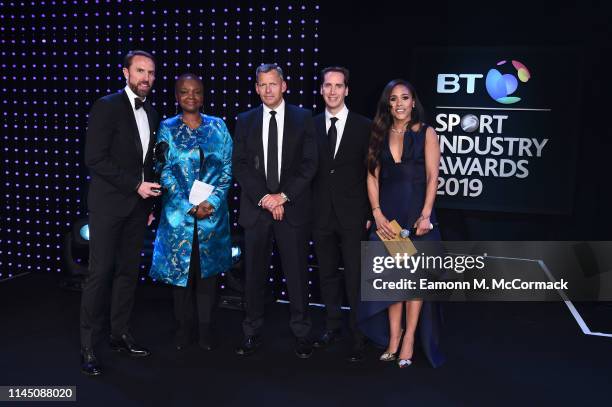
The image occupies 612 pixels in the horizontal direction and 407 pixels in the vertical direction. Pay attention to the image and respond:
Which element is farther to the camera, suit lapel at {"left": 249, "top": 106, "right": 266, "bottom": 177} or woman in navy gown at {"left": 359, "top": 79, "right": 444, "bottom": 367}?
suit lapel at {"left": 249, "top": 106, "right": 266, "bottom": 177}

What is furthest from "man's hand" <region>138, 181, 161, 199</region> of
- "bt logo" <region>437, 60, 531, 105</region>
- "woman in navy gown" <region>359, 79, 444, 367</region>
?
"bt logo" <region>437, 60, 531, 105</region>

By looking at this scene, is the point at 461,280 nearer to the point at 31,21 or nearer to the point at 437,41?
the point at 437,41

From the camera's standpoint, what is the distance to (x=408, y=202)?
3559 mm

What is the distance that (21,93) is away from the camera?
18.4 ft

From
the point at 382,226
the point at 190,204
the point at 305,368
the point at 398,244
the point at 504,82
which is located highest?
the point at 504,82

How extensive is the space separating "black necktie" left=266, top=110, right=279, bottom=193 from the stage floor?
1.05 m

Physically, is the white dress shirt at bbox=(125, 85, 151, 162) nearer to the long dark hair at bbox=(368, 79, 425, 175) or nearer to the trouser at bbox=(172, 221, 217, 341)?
the trouser at bbox=(172, 221, 217, 341)

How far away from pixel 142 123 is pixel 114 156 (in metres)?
0.27

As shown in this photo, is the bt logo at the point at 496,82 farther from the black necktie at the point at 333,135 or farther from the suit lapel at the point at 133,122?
the suit lapel at the point at 133,122

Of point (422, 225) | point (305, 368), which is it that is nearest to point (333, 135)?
point (422, 225)

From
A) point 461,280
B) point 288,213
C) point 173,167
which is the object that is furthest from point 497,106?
point 173,167

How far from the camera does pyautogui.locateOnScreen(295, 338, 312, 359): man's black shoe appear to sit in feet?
12.4

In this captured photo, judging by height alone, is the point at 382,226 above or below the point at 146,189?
below

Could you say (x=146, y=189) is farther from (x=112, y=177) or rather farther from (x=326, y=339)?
(x=326, y=339)
